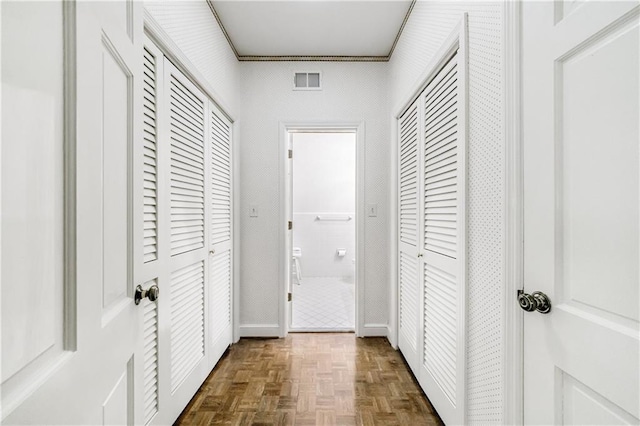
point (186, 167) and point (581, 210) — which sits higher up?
point (186, 167)

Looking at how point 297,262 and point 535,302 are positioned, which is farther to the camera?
point 297,262

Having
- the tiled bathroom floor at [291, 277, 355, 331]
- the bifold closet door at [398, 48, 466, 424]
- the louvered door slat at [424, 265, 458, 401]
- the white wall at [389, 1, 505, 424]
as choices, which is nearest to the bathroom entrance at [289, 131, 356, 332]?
the tiled bathroom floor at [291, 277, 355, 331]

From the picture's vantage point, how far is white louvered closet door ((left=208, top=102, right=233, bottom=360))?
237cm

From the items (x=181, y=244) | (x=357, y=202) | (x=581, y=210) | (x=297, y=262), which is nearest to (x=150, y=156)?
(x=181, y=244)

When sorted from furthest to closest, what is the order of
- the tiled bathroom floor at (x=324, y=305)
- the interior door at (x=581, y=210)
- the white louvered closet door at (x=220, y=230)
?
the tiled bathroom floor at (x=324, y=305) → the white louvered closet door at (x=220, y=230) → the interior door at (x=581, y=210)

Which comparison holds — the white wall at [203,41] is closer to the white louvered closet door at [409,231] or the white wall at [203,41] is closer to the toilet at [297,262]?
the white louvered closet door at [409,231]

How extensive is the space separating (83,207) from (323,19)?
2330mm

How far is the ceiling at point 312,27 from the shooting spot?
2.29 meters

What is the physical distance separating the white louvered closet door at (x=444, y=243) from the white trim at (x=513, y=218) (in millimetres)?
365

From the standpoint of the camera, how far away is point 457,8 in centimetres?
155

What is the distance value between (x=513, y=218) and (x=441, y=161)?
2.53 feet

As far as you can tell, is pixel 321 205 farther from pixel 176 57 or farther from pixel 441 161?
pixel 176 57

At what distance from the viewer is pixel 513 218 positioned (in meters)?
1.10

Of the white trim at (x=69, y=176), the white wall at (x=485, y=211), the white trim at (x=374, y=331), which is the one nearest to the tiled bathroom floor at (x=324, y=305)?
the white trim at (x=374, y=331)
